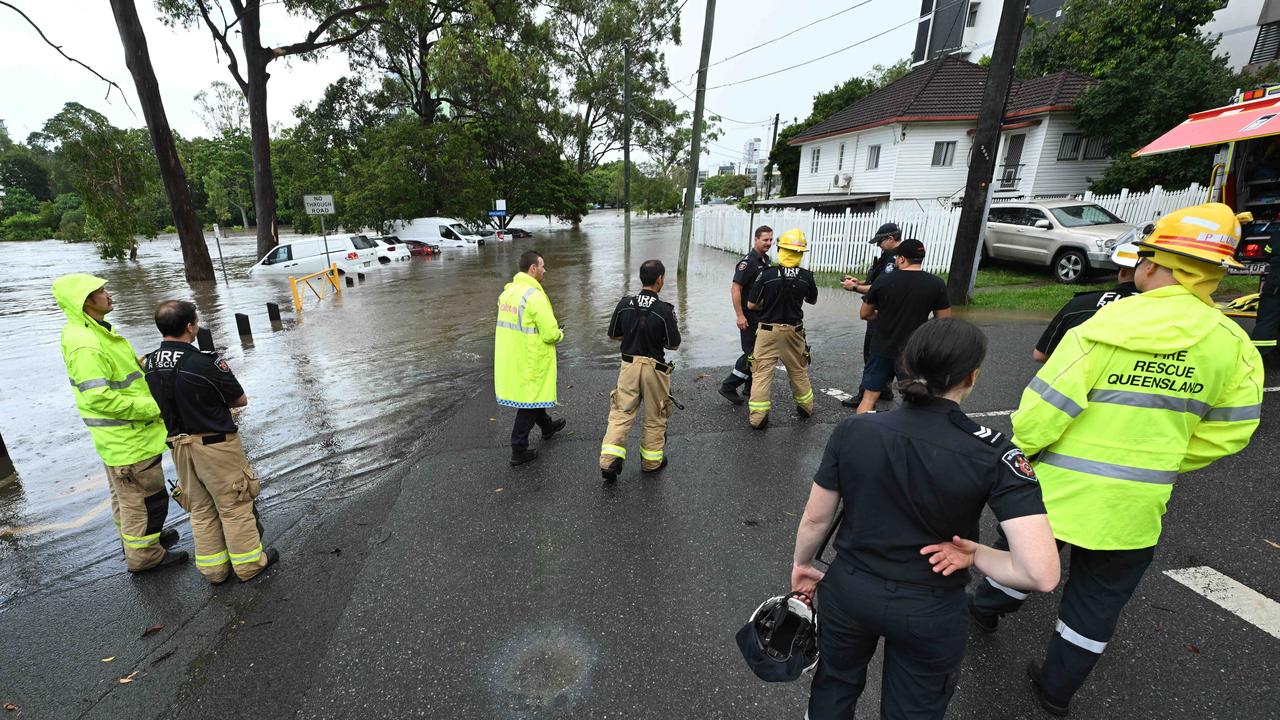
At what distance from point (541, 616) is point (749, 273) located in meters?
3.64

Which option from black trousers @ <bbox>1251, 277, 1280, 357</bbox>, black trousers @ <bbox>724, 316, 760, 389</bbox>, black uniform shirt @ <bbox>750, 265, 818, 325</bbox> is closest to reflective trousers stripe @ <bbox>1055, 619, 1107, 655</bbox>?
black uniform shirt @ <bbox>750, 265, 818, 325</bbox>

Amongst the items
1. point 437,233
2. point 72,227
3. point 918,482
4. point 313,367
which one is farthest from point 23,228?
point 918,482

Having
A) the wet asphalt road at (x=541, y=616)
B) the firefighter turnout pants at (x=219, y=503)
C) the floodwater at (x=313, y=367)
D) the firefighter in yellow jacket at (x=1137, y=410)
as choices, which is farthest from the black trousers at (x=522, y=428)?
the firefighter in yellow jacket at (x=1137, y=410)

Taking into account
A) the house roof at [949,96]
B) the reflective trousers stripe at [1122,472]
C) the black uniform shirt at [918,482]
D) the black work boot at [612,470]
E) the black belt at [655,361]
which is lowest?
the black work boot at [612,470]

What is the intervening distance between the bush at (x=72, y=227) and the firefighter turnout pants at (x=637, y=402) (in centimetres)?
5670

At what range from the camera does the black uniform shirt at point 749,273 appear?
17.0 ft

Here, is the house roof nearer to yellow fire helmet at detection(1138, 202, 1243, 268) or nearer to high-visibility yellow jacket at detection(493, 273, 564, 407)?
high-visibility yellow jacket at detection(493, 273, 564, 407)

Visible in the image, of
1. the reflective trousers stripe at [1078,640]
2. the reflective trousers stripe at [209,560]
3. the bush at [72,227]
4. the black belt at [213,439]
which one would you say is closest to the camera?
the reflective trousers stripe at [1078,640]

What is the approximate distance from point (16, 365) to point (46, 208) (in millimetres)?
64726

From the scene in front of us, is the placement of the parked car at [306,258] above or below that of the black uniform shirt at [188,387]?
below

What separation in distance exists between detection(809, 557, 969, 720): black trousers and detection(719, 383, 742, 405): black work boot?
400 centimetres

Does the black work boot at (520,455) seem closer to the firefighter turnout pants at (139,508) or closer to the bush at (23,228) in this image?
the firefighter turnout pants at (139,508)

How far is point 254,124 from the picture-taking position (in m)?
18.9

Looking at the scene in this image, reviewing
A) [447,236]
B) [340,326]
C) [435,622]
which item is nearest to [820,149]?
[447,236]
